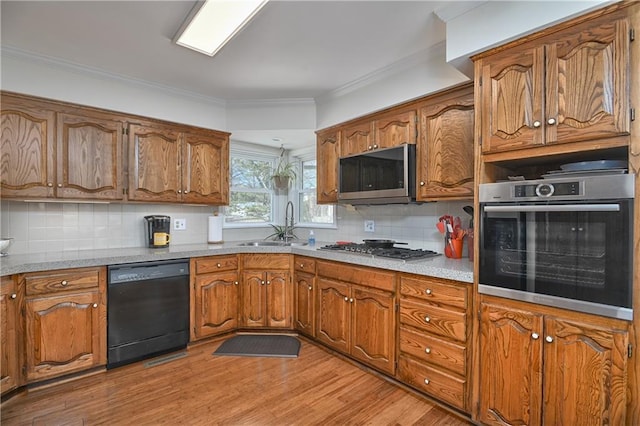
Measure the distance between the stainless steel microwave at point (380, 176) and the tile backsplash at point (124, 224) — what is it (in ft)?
1.14

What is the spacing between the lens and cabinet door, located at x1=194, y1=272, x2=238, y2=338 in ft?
9.45

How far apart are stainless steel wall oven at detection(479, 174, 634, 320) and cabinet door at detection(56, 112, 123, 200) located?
9.62ft

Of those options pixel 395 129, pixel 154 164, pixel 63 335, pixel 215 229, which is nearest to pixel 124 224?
pixel 154 164

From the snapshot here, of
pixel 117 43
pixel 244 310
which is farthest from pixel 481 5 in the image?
pixel 244 310

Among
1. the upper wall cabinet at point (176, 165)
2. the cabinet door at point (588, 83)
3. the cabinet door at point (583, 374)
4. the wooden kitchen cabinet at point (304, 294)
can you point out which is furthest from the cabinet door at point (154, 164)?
the cabinet door at point (583, 374)

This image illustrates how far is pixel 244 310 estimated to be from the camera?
3129mm

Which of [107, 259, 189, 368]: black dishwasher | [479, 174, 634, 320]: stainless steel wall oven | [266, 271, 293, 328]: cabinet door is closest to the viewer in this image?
[479, 174, 634, 320]: stainless steel wall oven

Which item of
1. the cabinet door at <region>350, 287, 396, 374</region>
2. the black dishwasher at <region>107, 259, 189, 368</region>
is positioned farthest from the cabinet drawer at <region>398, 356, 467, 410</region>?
the black dishwasher at <region>107, 259, 189, 368</region>

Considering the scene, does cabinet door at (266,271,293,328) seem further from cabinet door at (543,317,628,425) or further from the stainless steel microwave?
cabinet door at (543,317,628,425)

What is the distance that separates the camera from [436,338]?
1.99 metres

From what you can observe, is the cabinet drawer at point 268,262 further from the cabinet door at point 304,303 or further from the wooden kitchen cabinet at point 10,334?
the wooden kitchen cabinet at point 10,334

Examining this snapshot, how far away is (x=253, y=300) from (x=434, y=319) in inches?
71.7

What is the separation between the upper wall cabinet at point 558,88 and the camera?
136 centimetres

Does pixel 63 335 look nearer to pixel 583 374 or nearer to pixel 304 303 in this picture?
pixel 304 303
